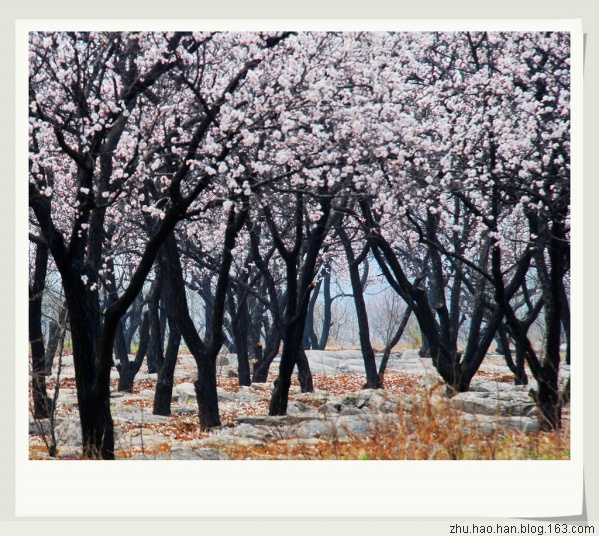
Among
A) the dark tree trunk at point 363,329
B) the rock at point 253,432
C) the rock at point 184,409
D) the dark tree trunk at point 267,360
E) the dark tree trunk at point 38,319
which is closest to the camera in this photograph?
the rock at point 253,432

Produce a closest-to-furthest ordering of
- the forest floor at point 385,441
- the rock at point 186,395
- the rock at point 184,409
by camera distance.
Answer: the forest floor at point 385,441
the rock at point 184,409
the rock at point 186,395

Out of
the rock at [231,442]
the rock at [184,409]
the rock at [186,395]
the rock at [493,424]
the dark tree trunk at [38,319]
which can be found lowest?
the rock at [186,395]

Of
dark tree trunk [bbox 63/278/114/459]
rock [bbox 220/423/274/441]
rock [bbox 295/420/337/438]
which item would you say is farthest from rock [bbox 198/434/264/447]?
dark tree trunk [bbox 63/278/114/459]

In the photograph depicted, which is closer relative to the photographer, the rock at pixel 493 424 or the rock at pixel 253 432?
the rock at pixel 493 424

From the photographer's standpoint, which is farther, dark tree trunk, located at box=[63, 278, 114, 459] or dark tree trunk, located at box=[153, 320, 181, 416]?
dark tree trunk, located at box=[153, 320, 181, 416]

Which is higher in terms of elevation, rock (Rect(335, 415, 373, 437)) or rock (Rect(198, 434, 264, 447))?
rock (Rect(335, 415, 373, 437))

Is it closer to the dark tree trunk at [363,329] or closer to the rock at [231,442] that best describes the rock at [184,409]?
the dark tree trunk at [363,329]

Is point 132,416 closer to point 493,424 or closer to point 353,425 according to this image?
point 353,425

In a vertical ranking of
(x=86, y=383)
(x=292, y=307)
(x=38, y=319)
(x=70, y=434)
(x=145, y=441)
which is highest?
(x=292, y=307)

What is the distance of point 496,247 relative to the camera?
10297 millimetres

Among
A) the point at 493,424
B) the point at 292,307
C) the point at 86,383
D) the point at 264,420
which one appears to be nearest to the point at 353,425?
the point at 493,424

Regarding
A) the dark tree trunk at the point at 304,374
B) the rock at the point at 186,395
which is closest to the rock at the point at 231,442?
the rock at the point at 186,395

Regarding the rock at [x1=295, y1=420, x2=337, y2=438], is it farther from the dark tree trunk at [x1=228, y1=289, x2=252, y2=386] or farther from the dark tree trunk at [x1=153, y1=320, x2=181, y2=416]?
the dark tree trunk at [x1=228, y1=289, x2=252, y2=386]

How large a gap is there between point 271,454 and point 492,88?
19.7ft
